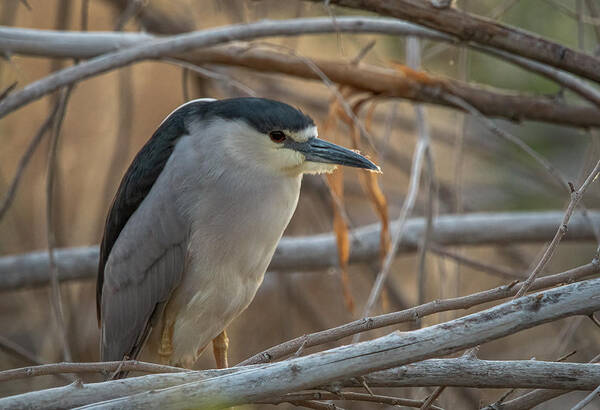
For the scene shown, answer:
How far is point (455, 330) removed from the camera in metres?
1.44

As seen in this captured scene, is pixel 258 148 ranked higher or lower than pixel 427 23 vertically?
lower

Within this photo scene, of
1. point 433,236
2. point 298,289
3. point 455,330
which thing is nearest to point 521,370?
point 455,330

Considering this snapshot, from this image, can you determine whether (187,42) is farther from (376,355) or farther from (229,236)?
(376,355)

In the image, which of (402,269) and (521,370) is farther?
(402,269)

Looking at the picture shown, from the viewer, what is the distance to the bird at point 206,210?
2.14 m

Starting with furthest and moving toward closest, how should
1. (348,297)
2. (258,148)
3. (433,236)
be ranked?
(433,236) < (348,297) < (258,148)

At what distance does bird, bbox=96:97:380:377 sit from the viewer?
2.14 m

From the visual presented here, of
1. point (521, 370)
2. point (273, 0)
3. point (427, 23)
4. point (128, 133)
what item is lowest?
point (521, 370)

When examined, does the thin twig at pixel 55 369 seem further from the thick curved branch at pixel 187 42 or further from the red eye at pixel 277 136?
the thick curved branch at pixel 187 42

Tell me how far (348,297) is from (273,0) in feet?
7.30

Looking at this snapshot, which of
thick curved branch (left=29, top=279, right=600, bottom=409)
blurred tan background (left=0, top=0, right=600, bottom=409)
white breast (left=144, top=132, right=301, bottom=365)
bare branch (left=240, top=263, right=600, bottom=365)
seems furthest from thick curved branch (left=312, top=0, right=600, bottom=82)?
blurred tan background (left=0, top=0, right=600, bottom=409)

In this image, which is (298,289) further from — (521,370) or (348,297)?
(521,370)

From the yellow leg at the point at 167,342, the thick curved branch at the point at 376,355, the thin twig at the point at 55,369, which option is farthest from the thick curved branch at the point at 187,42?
the thick curved branch at the point at 376,355

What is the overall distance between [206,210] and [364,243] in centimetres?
132
